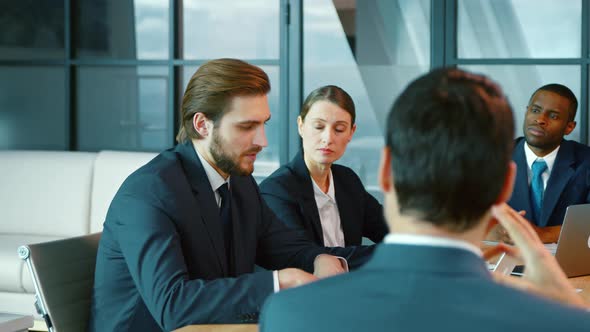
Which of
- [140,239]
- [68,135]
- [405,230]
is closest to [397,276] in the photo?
→ [405,230]

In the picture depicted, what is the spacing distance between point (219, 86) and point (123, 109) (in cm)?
314

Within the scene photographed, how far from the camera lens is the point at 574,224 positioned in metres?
2.68

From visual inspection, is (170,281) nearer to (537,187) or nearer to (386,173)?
(386,173)

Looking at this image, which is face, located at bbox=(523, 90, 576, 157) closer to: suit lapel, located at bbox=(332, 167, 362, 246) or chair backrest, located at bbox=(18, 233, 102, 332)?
suit lapel, located at bbox=(332, 167, 362, 246)

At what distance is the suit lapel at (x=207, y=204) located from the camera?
7.51 feet

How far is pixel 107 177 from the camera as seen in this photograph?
15.5 ft

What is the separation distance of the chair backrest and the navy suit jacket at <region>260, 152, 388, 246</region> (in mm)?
792

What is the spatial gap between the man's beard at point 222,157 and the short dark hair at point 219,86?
0.05 m

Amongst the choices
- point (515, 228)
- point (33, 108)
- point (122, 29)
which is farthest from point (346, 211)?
point (33, 108)

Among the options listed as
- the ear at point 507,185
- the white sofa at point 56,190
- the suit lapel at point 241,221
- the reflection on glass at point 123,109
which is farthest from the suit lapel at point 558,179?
the ear at point 507,185

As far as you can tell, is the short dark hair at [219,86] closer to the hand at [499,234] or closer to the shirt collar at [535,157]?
the hand at [499,234]

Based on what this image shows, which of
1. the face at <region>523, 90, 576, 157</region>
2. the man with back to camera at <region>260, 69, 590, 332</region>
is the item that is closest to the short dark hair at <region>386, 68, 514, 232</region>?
the man with back to camera at <region>260, 69, 590, 332</region>

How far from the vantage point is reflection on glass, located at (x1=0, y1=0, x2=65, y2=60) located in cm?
550

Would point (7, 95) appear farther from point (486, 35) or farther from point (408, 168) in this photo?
point (408, 168)
